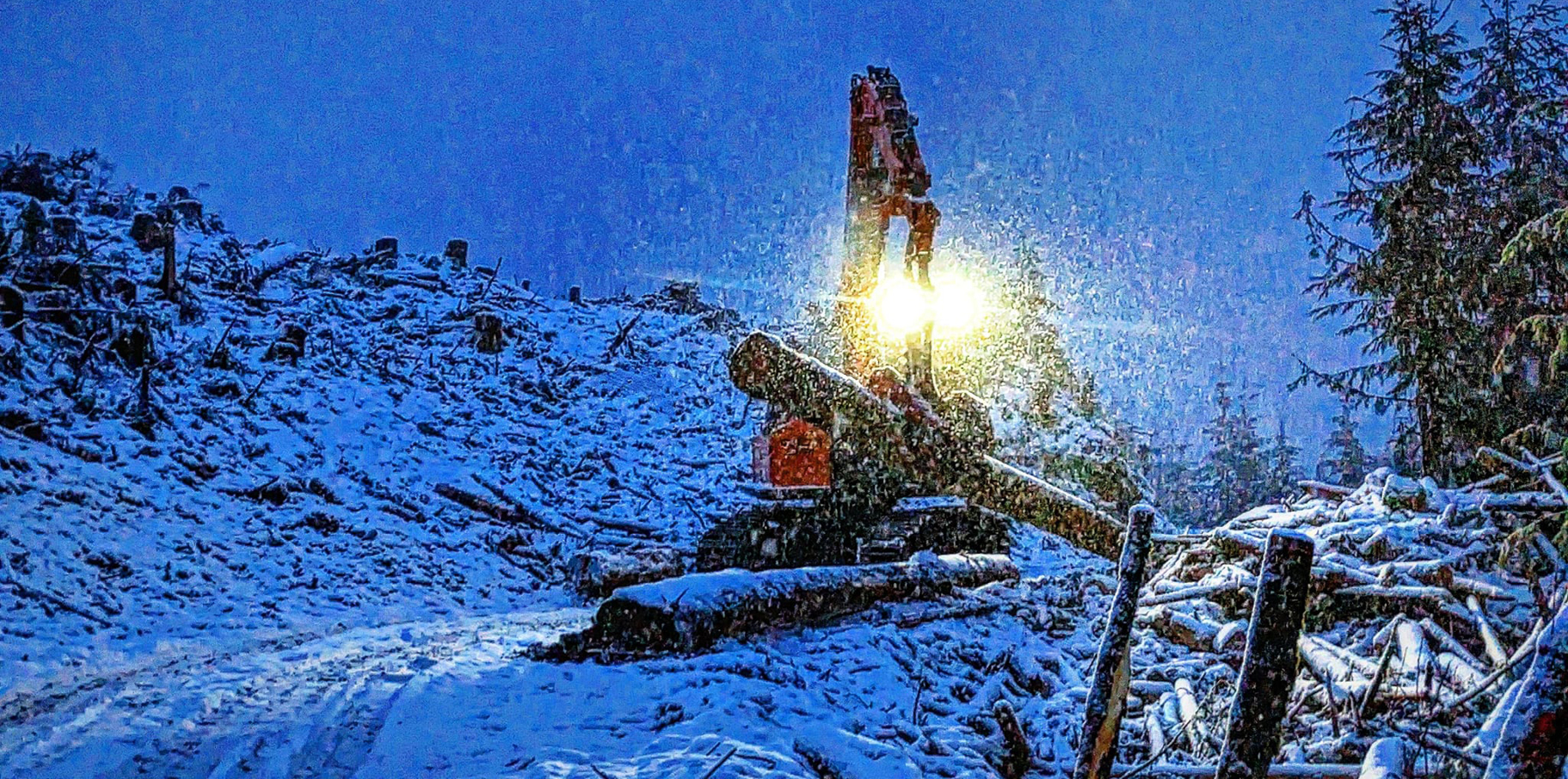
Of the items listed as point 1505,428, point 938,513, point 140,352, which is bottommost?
point 938,513

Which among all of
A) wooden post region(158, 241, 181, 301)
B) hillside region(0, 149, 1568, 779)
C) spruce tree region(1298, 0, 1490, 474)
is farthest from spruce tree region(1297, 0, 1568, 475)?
wooden post region(158, 241, 181, 301)

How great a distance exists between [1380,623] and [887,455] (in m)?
6.23

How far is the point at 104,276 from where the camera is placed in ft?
57.1

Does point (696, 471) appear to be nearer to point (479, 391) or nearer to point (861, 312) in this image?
point (479, 391)

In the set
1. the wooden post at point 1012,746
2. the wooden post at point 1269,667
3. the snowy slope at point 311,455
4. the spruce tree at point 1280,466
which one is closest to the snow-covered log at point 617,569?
the snowy slope at point 311,455

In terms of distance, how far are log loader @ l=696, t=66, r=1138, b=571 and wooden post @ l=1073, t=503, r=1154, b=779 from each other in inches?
236

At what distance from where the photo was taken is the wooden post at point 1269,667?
11.8 feet

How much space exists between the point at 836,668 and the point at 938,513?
4975mm

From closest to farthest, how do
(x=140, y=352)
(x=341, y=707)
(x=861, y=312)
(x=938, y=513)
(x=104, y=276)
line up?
1. (x=341, y=707)
2. (x=938, y=513)
3. (x=861, y=312)
4. (x=140, y=352)
5. (x=104, y=276)

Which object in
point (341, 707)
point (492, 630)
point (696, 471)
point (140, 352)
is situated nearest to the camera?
point (341, 707)

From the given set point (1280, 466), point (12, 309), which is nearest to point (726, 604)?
point (12, 309)

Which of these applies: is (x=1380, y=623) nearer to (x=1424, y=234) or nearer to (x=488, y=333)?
(x=1424, y=234)

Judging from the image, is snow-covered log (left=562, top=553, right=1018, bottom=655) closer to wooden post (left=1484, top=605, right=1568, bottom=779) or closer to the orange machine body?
the orange machine body

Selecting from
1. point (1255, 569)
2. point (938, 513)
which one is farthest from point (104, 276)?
point (1255, 569)
